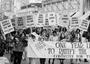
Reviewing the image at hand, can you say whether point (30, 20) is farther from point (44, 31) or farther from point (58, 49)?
point (58, 49)

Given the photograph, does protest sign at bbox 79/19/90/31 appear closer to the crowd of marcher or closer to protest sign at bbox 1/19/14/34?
the crowd of marcher

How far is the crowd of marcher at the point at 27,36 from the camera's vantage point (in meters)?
9.20

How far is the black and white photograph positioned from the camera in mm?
8930

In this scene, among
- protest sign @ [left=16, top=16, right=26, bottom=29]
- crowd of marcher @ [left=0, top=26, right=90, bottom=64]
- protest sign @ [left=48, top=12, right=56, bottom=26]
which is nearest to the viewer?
protest sign @ [left=48, top=12, right=56, bottom=26]

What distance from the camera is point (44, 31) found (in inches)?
367

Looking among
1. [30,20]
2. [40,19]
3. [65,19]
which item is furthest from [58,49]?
[30,20]

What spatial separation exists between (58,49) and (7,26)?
6.06ft

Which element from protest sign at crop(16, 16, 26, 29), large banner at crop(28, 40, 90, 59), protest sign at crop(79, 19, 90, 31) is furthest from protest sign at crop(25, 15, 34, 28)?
protest sign at crop(79, 19, 90, 31)

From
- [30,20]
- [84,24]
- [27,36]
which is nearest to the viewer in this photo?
[84,24]

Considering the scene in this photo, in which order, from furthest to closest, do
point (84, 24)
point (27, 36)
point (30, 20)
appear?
1. point (27, 36)
2. point (30, 20)
3. point (84, 24)

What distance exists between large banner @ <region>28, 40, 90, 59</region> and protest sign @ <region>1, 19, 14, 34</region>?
31.5 inches

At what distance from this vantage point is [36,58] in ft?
30.2

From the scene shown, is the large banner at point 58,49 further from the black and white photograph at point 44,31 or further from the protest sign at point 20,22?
the protest sign at point 20,22

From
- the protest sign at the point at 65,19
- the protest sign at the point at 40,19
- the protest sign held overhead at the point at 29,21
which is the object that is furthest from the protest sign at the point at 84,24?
the protest sign held overhead at the point at 29,21
